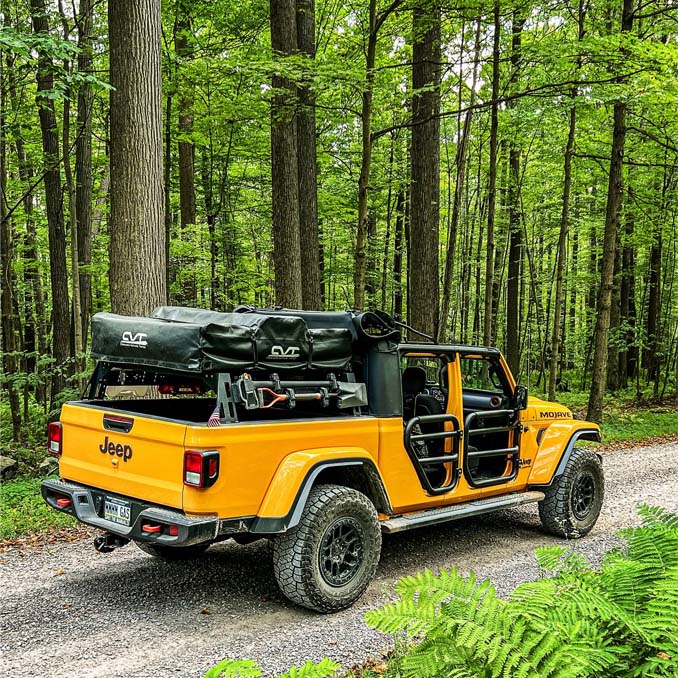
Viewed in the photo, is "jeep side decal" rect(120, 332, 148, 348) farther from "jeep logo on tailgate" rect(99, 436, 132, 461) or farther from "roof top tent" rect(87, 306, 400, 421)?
"jeep logo on tailgate" rect(99, 436, 132, 461)

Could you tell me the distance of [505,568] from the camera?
580 centimetres

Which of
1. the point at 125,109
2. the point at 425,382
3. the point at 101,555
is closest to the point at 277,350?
the point at 425,382

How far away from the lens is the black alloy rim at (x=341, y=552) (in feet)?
15.5

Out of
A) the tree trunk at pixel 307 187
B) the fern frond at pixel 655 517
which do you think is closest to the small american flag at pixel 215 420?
the fern frond at pixel 655 517

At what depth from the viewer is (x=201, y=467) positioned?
4191mm

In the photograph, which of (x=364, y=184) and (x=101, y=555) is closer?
(x=101, y=555)

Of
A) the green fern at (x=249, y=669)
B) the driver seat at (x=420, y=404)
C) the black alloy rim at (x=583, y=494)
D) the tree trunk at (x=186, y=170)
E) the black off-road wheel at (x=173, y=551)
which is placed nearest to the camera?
the green fern at (x=249, y=669)

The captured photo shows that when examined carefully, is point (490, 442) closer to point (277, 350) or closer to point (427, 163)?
point (277, 350)

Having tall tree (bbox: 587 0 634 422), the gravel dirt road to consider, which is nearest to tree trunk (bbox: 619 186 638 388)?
tall tree (bbox: 587 0 634 422)

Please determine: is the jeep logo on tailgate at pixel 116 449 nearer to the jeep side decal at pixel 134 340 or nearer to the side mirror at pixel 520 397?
the jeep side decal at pixel 134 340

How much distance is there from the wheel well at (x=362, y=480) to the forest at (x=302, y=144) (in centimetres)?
381

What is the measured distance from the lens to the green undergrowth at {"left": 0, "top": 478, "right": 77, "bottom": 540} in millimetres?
6844

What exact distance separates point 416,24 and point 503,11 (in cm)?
211

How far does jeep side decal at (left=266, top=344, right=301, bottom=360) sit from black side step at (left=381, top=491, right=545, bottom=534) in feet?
5.19
